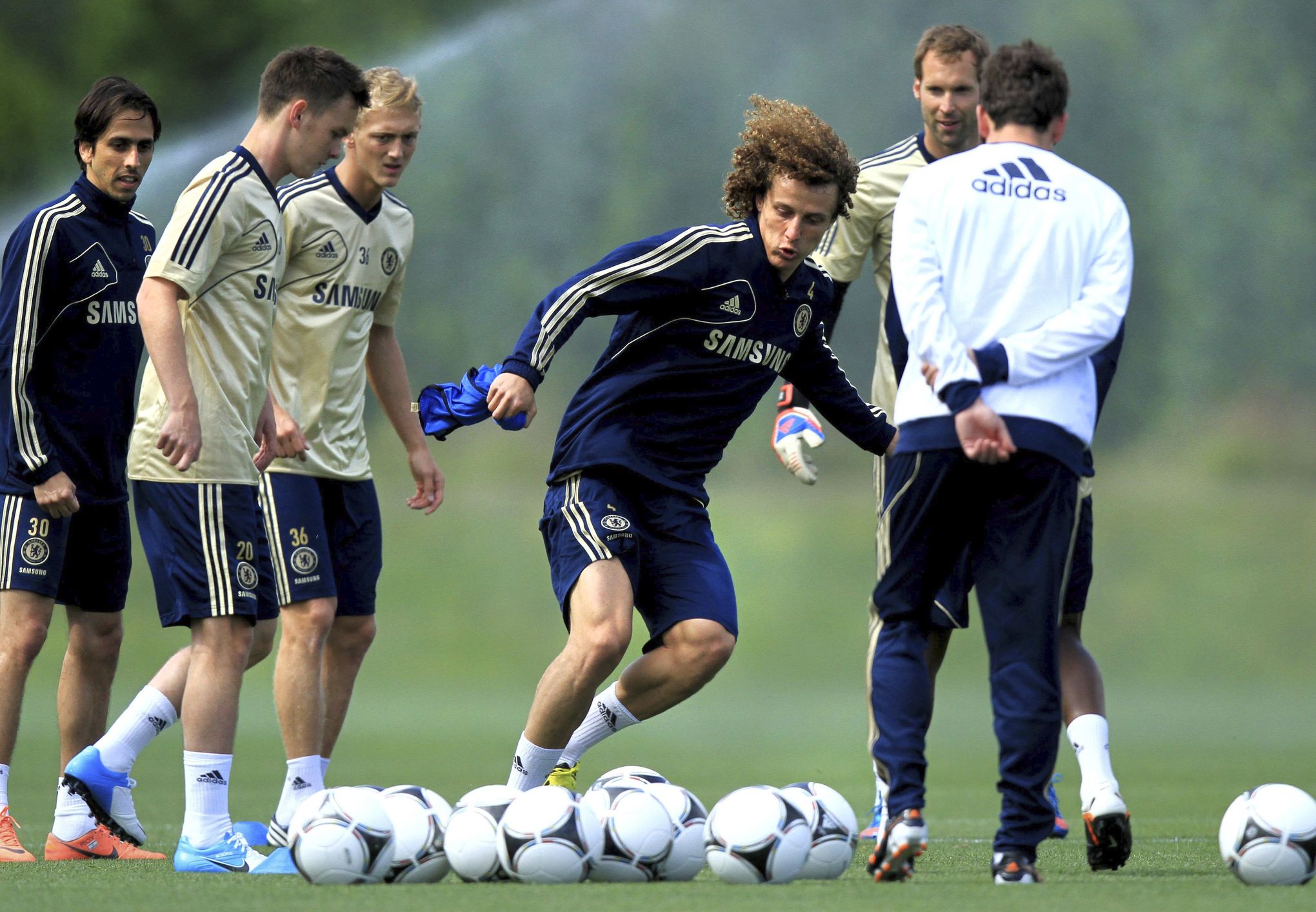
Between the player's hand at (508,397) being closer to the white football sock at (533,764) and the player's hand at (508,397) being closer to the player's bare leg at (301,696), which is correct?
the white football sock at (533,764)

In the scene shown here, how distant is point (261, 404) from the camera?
541 cm

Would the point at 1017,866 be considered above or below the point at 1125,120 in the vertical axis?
below

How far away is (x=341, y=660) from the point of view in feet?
21.0

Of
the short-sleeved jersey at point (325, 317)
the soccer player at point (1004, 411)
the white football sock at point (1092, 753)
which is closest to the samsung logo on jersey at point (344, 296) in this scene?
the short-sleeved jersey at point (325, 317)

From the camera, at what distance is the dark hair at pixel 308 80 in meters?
5.39

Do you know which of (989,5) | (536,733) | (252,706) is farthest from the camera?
(989,5)

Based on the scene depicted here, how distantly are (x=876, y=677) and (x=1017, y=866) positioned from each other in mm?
601

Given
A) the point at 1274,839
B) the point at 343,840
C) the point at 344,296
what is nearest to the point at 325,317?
the point at 344,296

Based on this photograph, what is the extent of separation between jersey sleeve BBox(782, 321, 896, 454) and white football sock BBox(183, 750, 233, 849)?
2298 millimetres

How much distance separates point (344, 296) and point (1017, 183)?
288 centimetres

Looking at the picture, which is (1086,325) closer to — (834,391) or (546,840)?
(834,391)

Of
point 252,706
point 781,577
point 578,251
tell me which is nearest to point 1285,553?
point 781,577

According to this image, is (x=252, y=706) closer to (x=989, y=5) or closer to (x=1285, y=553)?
(x=1285, y=553)

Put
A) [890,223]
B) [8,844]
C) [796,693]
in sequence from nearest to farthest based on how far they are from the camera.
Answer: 1. [8,844]
2. [890,223]
3. [796,693]
